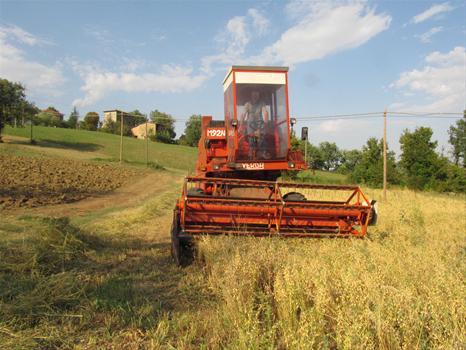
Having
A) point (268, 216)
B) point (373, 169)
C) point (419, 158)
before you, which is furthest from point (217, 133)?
point (419, 158)

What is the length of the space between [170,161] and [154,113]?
5360 centimetres

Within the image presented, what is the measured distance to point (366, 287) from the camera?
2.71 m

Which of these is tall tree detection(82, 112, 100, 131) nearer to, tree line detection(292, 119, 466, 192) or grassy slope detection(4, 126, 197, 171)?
grassy slope detection(4, 126, 197, 171)

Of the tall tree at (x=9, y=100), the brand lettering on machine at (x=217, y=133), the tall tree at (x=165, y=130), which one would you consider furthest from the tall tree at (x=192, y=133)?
the brand lettering on machine at (x=217, y=133)

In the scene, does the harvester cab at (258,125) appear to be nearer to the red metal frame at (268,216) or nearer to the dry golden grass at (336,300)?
the red metal frame at (268,216)

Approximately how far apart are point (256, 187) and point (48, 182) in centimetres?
1318

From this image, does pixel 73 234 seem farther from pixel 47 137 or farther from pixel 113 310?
pixel 47 137

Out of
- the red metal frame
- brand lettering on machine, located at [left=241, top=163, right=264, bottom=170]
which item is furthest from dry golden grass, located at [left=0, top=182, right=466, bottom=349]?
brand lettering on machine, located at [left=241, top=163, right=264, bottom=170]

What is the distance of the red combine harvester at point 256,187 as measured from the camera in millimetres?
5062

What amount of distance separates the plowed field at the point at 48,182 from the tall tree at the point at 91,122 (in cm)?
6523

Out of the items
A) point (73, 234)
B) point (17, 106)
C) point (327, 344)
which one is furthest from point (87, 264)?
point (17, 106)

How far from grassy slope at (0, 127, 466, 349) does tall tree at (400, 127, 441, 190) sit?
3196cm

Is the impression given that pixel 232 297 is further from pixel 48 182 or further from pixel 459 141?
pixel 459 141

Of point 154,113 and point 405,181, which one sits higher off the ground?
point 154,113
